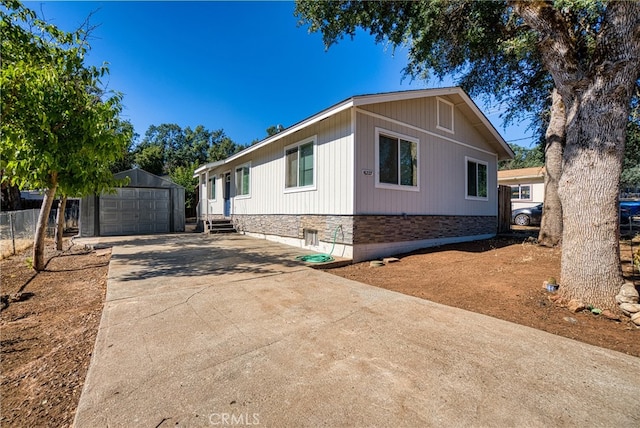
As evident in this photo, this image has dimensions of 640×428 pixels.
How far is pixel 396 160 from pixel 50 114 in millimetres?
7047

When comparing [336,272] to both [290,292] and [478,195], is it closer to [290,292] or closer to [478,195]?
[290,292]

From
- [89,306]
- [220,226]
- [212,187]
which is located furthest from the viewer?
[212,187]

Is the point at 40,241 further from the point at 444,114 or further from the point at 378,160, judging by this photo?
the point at 444,114

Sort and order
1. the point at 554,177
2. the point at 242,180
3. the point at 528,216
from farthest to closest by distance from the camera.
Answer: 1. the point at 528,216
2. the point at 242,180
3. the point at 554,177

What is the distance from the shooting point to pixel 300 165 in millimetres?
8219

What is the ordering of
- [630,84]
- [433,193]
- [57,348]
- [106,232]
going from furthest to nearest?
[106,232], [433,193], [630,84], [57,348]

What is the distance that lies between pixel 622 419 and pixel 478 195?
960 cm

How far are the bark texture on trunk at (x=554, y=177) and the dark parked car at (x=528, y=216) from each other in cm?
864

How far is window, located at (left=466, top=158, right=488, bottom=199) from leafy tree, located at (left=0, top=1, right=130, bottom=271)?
1002 cm

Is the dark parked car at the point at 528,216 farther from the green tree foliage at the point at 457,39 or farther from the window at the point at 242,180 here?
the window at the point at 242,180

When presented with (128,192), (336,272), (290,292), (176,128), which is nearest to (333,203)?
(336,272)

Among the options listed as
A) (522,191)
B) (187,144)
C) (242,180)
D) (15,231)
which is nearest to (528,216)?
(522,191)

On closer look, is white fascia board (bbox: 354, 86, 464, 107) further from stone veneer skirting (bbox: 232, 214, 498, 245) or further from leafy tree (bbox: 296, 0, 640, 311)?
leafy tree (bbox: 296, 0, 640, 311)

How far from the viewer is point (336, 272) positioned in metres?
5.64
